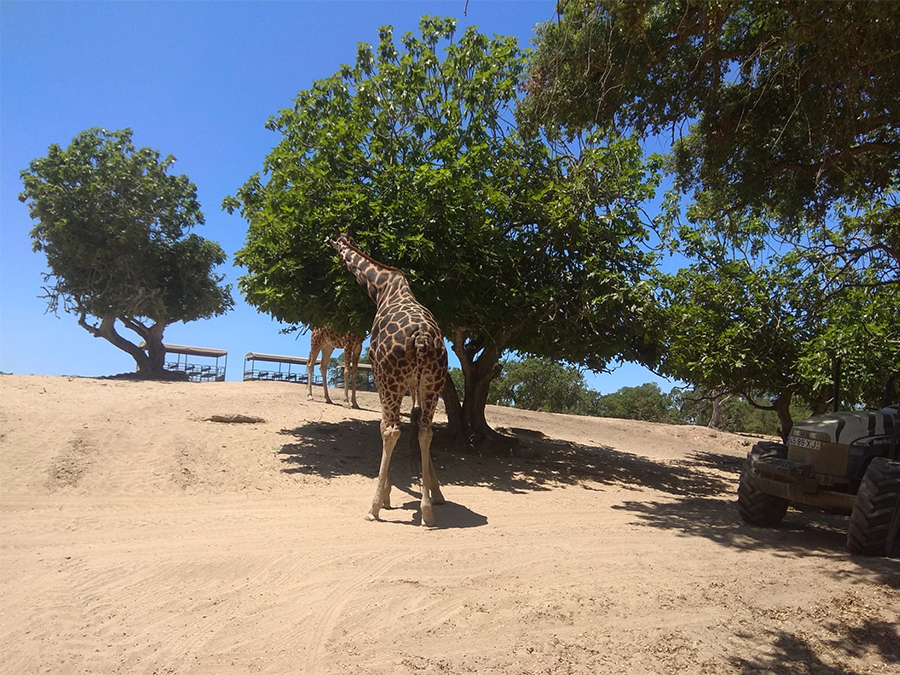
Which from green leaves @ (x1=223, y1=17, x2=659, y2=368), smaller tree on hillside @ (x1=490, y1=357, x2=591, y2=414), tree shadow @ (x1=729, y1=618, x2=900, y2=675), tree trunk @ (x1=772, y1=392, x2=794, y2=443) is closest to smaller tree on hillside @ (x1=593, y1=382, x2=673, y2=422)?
smaller tree on hillside @ (x1=490, y1=357, x2=591, y2=414)

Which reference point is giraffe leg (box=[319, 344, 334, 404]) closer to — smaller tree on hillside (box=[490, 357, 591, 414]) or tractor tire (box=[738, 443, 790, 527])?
tractor tire (box=[738, 443, 790, 527])

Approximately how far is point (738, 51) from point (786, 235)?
4869 mm

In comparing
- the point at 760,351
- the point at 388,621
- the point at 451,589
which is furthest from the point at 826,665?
the point at 760,351

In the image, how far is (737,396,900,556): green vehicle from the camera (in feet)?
21.6

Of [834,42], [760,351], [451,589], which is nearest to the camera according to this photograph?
[451,589]

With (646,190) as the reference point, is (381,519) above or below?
below

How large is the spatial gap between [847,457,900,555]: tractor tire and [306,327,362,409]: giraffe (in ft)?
41.6

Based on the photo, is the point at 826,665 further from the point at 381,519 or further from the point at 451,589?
the point at 381,519

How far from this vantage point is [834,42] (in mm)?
6043

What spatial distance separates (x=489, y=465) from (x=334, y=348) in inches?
306

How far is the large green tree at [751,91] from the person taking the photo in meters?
6.04

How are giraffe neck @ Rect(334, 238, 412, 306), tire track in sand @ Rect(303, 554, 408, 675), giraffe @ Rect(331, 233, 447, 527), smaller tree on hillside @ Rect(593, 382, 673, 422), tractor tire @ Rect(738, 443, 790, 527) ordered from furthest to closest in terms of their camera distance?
smaller tree on hillside @ Rect(593, 382, 673, 422), giraffe neck @ Rect(334, 238, 412, 306), tractor tire @ Rect(738, 443, 790, 527), giraffe @ Rect(331, 233, 447, 527), tire track in sand @ Rect(303, 554, 408, 675)

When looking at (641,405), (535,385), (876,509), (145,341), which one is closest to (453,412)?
(876,509)

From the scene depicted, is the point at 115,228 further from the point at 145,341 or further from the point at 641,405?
the point at 641,405
